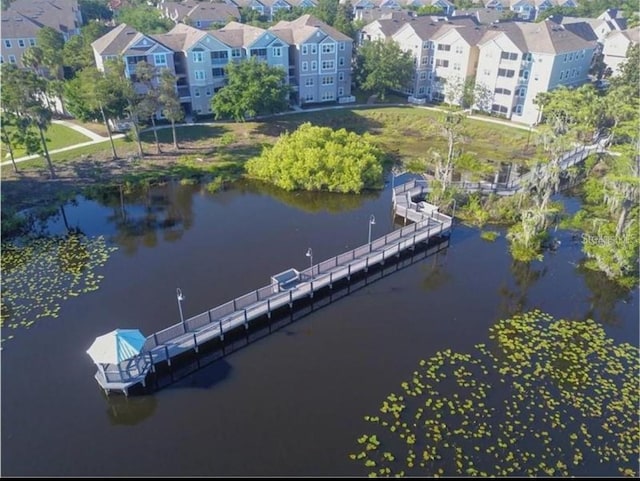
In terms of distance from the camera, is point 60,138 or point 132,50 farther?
point 132,50

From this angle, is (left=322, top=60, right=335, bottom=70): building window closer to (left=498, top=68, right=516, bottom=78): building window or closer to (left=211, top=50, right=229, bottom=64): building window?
(left=211, top=50, right=229, bottom=64): building window

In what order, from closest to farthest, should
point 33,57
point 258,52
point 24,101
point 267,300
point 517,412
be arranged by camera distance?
1. point 517,412
2. point 267,300
3. point 24,101
4. point 33,57
5. point 258,52

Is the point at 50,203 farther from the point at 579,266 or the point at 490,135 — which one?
the point at 490,135

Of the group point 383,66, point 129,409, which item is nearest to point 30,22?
point 383,66

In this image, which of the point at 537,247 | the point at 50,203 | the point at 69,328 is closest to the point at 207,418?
the point at 69,328

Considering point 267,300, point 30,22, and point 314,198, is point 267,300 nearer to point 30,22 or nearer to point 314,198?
point 314,198

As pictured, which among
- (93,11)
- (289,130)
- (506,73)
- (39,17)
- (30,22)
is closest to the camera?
(289,130)
